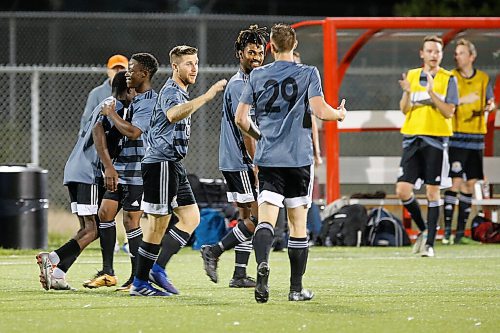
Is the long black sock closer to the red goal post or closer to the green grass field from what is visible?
the green grass field

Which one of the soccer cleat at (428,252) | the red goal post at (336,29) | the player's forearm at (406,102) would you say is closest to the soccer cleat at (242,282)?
the soccer cleat at (428,252)

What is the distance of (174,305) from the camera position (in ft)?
26.2

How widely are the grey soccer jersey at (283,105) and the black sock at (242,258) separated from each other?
1.67 metres

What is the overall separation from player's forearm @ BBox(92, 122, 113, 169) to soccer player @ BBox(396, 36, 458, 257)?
15.4 ft

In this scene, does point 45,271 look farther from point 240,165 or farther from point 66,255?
point 240,165

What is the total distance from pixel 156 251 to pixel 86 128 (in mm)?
1736

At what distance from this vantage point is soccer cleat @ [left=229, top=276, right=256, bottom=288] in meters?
9.53

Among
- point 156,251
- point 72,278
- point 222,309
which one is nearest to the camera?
point 222,309

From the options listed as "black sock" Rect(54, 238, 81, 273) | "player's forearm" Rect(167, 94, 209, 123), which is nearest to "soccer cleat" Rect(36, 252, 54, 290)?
"black sock" Rect(54, 238, 81, 273)

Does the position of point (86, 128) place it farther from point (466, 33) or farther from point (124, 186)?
point (466, 33)

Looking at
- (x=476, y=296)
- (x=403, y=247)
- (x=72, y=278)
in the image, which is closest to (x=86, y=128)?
(x=72, y=278)

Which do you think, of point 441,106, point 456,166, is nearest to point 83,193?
point 441,106

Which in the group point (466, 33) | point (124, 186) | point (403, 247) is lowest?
point (403, 247)

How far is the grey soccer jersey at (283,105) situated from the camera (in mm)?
8125
